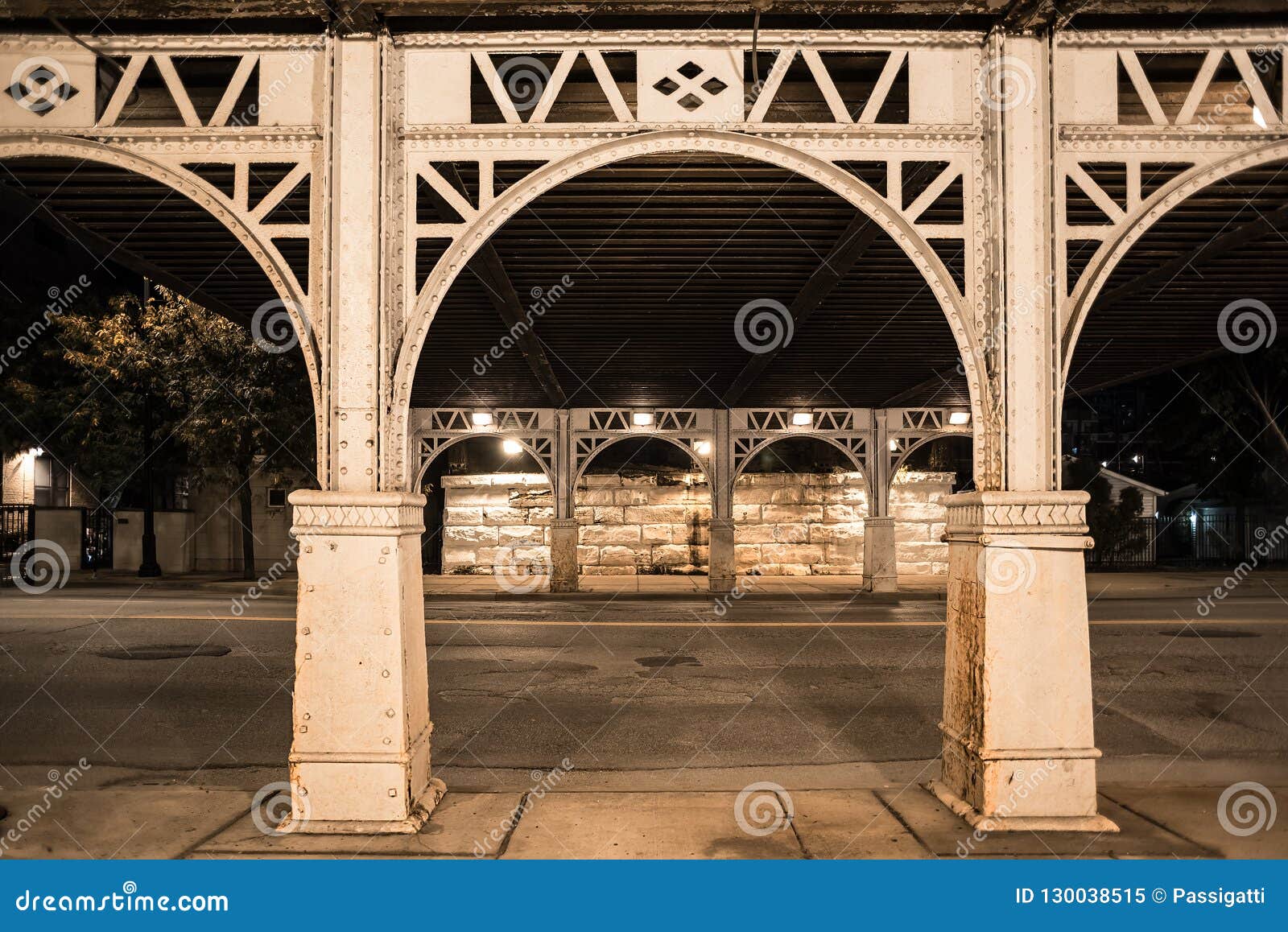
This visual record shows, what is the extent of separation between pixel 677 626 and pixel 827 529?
11.4 m

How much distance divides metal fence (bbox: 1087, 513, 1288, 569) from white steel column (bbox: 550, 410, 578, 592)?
16270 mm

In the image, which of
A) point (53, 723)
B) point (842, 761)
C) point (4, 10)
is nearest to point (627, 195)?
point (4, 10)

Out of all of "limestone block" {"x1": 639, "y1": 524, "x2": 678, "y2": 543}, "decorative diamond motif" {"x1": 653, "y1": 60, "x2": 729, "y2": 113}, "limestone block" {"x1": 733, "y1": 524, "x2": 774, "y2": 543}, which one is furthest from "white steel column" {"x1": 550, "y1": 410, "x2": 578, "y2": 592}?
"decorative diamond motif" {"x1": 653, "y1": 60, "x2": 729, "y2": 113}

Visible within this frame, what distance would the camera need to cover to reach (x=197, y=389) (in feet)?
71.7

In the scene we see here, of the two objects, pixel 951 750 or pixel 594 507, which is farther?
pixel 594 507

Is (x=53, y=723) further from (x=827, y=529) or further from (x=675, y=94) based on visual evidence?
(x=827, y=529)

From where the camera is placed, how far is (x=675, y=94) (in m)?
5.56

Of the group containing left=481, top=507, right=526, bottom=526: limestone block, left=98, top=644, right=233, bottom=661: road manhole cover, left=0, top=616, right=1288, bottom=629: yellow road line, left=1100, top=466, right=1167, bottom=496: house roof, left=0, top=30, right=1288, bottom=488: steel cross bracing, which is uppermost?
left=0, top=30, right=1288, bottom=488: steel cross bracing

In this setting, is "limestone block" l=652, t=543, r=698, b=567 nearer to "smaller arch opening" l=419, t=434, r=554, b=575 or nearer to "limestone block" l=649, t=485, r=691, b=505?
"limestone block" l=649, t=485, r=691, b=505

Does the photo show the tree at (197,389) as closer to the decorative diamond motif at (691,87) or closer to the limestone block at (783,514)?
the limestone block at (783,514)

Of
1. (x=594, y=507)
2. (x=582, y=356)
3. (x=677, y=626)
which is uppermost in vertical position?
(x=582, y=356)

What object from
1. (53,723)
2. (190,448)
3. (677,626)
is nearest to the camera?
(53,723)

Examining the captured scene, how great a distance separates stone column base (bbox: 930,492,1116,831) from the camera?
5.24 m

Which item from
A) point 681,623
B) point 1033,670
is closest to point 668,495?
point 681,623
